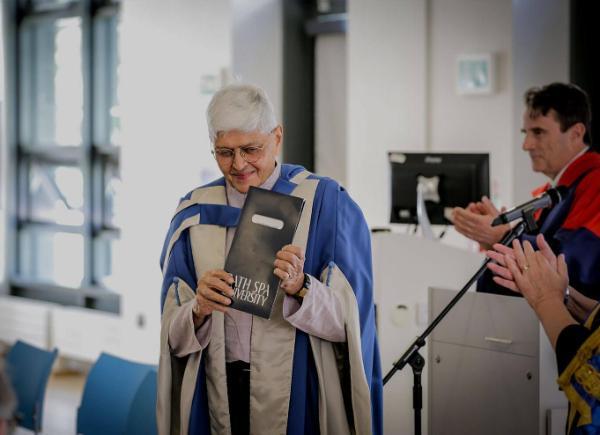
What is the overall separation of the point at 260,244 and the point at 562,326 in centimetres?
74

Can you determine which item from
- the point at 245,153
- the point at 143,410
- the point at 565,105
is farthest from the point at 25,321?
the point at 245,153

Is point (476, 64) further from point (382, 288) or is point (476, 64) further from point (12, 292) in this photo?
point (12, 292)

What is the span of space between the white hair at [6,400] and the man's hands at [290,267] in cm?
90

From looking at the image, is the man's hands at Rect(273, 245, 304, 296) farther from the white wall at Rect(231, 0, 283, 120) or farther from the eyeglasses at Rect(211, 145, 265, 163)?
the white wall at Rect(231, 0, 283, 120)

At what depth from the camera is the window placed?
7.25 m

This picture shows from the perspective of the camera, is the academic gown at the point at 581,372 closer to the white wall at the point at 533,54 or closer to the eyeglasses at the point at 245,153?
the eyeglasses at the point at 245,153

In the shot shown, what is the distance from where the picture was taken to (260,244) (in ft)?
7.43

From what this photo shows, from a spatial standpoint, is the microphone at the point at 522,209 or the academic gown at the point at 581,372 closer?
the academic gown at the point at 581,372

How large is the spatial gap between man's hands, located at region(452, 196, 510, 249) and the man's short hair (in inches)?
15.9

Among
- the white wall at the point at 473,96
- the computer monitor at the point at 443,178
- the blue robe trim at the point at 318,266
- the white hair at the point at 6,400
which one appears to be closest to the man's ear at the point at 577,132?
the computer monitor at the point at 443,178

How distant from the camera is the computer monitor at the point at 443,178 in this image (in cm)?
389

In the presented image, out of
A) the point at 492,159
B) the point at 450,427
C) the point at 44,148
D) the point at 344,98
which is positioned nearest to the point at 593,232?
the point at 450,427

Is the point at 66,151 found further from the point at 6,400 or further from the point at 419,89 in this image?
the point at 6,400

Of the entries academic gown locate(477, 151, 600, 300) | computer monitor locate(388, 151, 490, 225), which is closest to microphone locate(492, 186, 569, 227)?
academic gown locate(477, 151, 600, 300)
